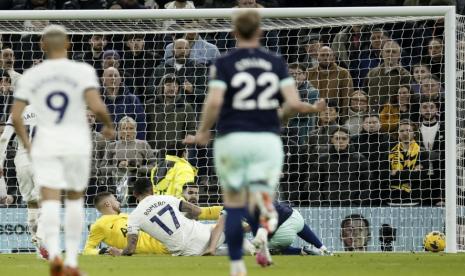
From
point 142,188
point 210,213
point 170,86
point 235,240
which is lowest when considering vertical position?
point 235,240

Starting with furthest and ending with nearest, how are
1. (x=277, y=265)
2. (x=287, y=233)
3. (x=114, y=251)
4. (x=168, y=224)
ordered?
1. (x=114, y=251)
2. (x=168, y=224)
3. (x=287, y=233)
4. (x=277, y=265)

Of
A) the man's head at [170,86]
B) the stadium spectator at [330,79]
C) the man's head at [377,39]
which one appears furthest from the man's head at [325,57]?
the man's head at [170,86]

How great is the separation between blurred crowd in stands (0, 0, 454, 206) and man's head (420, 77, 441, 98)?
0.06 feet

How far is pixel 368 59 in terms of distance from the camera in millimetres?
18594

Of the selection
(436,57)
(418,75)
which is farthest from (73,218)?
(436,57)

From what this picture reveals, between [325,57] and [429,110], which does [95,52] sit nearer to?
[325,57]

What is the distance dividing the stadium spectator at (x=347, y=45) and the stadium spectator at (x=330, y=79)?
14.9 inches

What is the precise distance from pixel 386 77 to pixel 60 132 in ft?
27.6

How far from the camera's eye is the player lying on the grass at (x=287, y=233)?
16344 millimetres

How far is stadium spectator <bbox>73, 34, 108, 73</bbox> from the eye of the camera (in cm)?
1914

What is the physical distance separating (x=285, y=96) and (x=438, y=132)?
802 centimetres

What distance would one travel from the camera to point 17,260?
15.7 metres

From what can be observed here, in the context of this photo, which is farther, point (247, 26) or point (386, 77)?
point (386, 77)

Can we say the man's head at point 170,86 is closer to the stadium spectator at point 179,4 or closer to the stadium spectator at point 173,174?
the stadium spectator at point 173,174
